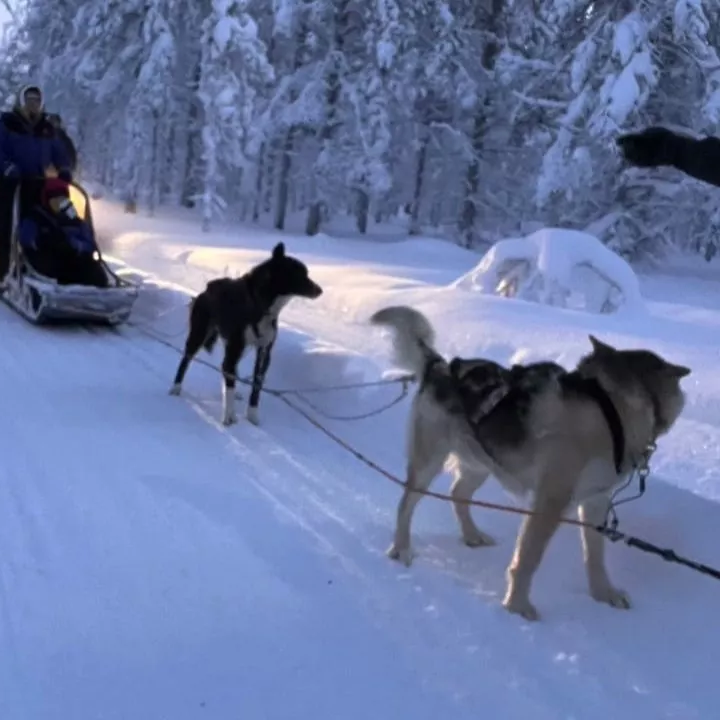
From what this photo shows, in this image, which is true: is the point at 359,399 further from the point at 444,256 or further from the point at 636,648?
the point at 444,256

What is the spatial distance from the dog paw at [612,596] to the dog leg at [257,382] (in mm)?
3192

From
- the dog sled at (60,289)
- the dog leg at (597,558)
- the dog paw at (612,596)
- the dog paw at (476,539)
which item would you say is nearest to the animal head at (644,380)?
the dog leg at (597,558)

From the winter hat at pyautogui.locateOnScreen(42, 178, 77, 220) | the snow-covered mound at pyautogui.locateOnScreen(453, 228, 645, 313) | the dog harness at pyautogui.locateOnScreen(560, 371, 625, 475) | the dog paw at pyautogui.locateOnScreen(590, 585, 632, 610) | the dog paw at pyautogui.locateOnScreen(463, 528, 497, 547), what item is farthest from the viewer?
the snow-covered mound at pyautogui.locateOnScreen(453, 228, 645, 313)

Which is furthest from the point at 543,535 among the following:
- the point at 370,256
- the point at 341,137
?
the point at 341,137

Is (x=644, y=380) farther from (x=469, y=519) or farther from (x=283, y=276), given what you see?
(x=283, y=276)

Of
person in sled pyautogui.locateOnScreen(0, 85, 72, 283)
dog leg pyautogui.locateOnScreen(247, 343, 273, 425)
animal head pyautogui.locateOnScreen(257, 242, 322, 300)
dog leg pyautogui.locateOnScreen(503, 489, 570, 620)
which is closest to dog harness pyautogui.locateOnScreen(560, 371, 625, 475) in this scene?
dog leg pyautogui.locateOnScreen(503, 489, 570, 620)

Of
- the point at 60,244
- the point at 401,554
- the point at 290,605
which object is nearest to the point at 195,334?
the point at 60,244

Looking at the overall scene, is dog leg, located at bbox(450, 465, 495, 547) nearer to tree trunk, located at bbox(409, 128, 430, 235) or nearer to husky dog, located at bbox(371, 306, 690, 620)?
husky dog, located at bbox(371, 306, 690, 620)

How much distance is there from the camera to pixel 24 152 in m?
9.98

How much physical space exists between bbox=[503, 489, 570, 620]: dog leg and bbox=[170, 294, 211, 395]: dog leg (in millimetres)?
4071

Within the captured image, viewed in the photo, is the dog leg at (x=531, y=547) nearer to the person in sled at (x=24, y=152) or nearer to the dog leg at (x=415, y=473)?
the dog leg at (x=415, y=473)

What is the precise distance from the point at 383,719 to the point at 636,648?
1.15m

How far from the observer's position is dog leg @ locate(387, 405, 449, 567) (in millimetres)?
3998

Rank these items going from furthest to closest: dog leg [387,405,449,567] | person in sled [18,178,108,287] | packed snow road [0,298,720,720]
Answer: person in sled [18,178,108,287]
dog leg [387,405,449,567]
packed snow road [0,298,720,720]
